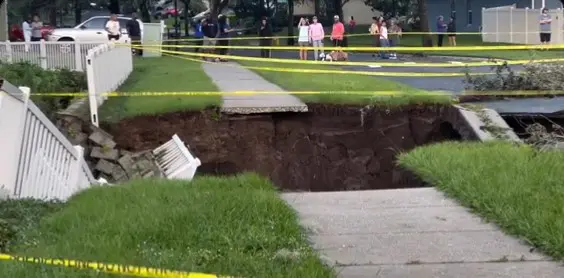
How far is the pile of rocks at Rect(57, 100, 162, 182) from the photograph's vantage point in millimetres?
13453

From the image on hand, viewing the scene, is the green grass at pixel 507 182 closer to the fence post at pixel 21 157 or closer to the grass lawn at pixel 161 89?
the fence post at pixel 21 157

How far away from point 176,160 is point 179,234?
7346mm

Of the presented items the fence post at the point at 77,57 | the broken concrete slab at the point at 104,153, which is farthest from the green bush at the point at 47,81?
the broken concrete slab at the point at 104,153

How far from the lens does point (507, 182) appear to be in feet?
26.5

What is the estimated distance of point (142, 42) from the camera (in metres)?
33.1

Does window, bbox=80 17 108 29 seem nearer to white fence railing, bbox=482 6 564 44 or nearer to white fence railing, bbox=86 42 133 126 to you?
white fence railing, bbox=482 6 564 44

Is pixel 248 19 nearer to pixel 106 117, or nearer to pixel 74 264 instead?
pixel 106 117

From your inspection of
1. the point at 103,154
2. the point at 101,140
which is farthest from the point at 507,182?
the point at 101,140

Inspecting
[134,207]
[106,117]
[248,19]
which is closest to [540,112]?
[106,117]

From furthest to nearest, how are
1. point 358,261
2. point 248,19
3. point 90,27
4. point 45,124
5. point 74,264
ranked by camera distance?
1. point 248,19
2. point 90,27
3. point 45,124
4. point 358,261
5. point 74,264

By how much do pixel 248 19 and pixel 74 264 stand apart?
6563 centimetres

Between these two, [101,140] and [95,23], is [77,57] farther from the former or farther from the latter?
[95,23]

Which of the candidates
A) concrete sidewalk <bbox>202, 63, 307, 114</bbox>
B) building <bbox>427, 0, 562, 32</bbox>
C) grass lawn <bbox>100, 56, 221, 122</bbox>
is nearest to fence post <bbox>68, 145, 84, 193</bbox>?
grass lawn <bbox>100, 56, 221, 122</bbox>

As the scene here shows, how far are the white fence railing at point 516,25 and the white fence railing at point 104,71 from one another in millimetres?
20049
